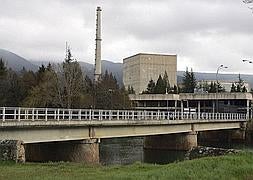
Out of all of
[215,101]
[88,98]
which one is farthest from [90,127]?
[215,101]

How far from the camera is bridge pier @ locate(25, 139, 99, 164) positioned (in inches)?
1603

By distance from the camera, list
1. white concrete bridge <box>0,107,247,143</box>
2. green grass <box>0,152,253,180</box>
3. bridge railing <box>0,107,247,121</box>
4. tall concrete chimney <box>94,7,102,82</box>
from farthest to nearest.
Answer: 1. tall concrete chimney <box>94,7,102,82</box>
2. bridge railing <box>0,107,247,121</box>
3. white concrete bridge <box>0,107,247,143</box>
4. green grass <box>0,152,253,180</box>

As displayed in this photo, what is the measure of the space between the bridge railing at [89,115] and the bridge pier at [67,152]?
2370 mm

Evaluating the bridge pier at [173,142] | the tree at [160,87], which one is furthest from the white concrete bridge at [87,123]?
the tree at [160,87]

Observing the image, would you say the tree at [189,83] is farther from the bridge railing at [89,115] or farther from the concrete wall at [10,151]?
the concrete wall at [10,151]

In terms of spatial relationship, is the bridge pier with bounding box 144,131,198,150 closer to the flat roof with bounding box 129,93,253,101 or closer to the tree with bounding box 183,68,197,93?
the flat roof with bounding box 129,93,253,101

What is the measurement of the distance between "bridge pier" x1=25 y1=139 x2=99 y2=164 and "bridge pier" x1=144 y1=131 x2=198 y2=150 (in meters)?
23.0

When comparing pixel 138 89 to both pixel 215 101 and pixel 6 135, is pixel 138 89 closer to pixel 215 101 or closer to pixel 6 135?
pixel 215 101

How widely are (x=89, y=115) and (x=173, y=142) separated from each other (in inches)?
944

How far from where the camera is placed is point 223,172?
1969 centimetres

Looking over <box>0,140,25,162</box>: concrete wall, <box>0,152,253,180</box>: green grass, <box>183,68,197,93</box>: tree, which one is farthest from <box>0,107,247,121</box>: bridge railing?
<box>183,68,197,93</box>: tree

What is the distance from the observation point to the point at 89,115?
43.0m

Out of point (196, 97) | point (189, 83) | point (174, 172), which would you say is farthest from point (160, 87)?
point (174, 172)

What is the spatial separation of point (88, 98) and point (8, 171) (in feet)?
206
